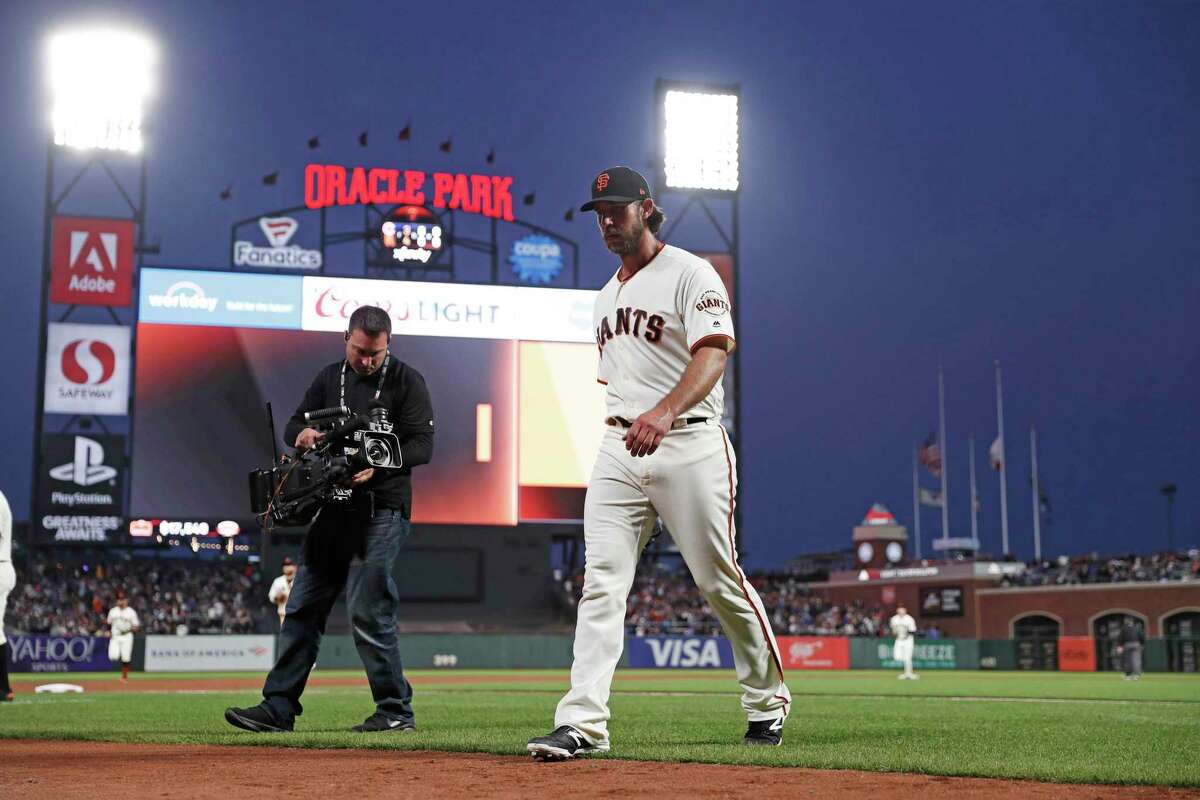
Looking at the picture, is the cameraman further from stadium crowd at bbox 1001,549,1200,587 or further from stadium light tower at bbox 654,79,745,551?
stadium crowd at bbox 1001,549,1200,587

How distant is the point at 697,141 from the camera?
42.1 metres

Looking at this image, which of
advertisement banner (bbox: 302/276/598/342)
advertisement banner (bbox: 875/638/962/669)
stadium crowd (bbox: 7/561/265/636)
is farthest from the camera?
advertisement banner (bbox: 875/638/962/669)

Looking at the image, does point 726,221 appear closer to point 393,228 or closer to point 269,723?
point 393,228

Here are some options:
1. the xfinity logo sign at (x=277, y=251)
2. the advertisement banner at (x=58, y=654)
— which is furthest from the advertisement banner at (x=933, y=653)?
the advertisement banner at (x=58, y=654)

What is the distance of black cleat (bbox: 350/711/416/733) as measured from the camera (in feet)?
22.8

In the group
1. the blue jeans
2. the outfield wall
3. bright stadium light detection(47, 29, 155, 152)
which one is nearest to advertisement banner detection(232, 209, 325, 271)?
bright stadium light detection(47, 29, 155, 152)

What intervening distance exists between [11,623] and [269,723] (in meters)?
31.5

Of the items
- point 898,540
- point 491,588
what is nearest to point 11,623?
point 491,588

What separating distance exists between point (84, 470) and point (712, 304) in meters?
31.0

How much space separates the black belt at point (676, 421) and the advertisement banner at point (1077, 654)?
36.4 metres

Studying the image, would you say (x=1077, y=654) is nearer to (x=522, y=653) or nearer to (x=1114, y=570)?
(x=1114, y=570)

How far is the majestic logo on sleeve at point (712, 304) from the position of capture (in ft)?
18.3

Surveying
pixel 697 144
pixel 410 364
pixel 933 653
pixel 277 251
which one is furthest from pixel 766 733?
pixel 697 144

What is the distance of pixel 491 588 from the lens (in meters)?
38.0
